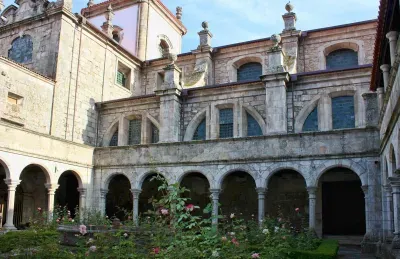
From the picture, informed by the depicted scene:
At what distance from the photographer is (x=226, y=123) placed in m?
20.5

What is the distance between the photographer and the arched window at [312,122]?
19.0 meters

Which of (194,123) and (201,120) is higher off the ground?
(201,120)

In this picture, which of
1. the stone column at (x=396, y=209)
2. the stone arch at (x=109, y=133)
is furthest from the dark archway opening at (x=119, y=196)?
the stone column at (x=396, y=209)

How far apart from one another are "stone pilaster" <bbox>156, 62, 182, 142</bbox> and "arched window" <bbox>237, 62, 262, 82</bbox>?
6.07 metres

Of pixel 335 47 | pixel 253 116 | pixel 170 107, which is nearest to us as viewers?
pixel 253 116

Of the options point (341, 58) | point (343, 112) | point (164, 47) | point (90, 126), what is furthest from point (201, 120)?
point (164, 47)

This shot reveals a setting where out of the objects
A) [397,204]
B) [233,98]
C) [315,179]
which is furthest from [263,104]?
[397,204]

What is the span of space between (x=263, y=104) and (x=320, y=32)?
22.2 ft

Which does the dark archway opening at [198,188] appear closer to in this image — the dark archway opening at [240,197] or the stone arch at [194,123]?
the dark archway opening at [240,197]

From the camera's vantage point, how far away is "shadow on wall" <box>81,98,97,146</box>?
22.0 m

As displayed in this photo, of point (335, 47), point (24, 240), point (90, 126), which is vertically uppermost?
point (335, 47)

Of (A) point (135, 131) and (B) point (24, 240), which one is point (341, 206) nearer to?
(A) point (135, 131)

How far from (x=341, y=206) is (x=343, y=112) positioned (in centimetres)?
412

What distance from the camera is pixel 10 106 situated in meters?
18.5
